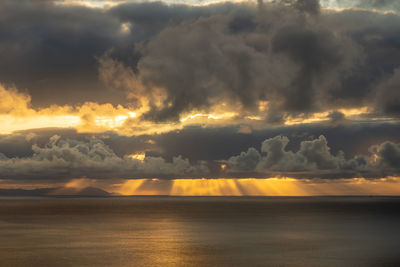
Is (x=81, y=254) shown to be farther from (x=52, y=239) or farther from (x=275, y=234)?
(x=275, y=234)

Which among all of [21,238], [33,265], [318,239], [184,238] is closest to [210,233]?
[184,238]

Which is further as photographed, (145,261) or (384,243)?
(384,243)

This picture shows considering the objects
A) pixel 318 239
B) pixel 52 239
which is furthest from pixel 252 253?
pixel 52 239

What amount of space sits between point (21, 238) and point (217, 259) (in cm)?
4586

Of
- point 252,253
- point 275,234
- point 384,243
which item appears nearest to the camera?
point 252,253

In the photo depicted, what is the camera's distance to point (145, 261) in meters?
62.8

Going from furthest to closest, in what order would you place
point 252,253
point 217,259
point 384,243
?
point 384,243, point 252,253, point 217,259

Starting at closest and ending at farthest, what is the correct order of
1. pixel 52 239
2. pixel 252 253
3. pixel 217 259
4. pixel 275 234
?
pixel 217 259
pixel 252 253
pixel 52 239
pixel 275 234

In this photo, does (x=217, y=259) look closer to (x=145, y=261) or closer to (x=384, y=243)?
(x=145, y=261)

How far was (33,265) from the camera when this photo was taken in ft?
194

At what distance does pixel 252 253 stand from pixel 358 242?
83.3ft

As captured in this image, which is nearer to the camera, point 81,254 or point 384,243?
point 81,254

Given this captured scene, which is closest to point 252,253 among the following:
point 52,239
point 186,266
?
point 186,266

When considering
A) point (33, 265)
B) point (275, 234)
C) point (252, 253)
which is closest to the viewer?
point (33, 265)
